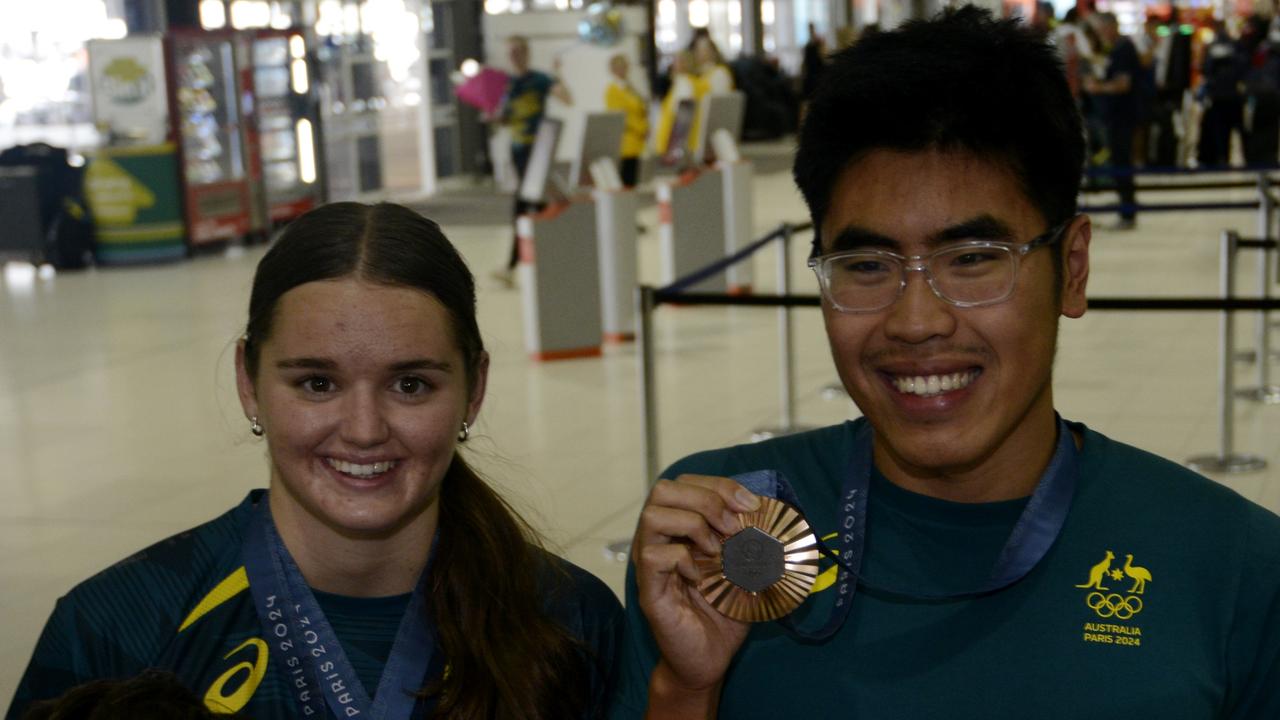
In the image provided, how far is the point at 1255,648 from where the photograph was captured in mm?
1552

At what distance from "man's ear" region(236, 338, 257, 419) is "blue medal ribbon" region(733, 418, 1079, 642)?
0.72m

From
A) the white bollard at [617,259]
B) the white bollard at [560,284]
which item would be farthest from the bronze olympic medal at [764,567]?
the white bollard at [617,259]

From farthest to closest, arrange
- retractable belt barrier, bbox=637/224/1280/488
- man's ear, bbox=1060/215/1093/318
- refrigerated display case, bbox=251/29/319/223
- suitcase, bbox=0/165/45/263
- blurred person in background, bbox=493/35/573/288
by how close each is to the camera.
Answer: refrigerated display case, bbox=251/29/319/223, suitcase, bbox=0/165/45/263, blurred person in background, bbox=493/35/573/288, retractable belt barrier, bbox=637/224/1280/488, man's ear, bbox=1060/215/1093/318

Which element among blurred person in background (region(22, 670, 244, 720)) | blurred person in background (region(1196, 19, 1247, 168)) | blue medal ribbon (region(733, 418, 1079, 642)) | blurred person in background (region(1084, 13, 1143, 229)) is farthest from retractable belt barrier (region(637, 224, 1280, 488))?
blurred person in background (region(1196, 19, 1247, 168))

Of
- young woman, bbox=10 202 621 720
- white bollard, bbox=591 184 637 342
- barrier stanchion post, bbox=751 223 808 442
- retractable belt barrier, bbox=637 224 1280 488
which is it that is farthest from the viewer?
white bollard, bbox=591 184 637 342

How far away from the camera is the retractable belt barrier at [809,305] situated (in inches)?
210

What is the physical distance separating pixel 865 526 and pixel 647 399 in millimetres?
4054

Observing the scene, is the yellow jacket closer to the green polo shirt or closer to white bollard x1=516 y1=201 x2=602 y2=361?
white bollard x1=516 y1=201 x2=602 y2=361

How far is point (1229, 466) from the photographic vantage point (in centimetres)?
647

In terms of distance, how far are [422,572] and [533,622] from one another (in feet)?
0.51

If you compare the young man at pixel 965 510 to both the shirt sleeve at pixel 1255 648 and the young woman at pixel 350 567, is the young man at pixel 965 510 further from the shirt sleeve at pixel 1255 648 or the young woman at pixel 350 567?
the young woman at pixel 350 567

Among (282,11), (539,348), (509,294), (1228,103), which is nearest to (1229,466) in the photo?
(539,348)

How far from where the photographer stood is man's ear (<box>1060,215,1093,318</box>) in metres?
1.68

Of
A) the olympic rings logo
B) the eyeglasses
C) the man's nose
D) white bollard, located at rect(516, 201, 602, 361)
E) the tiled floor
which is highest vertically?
the eyeglasses
